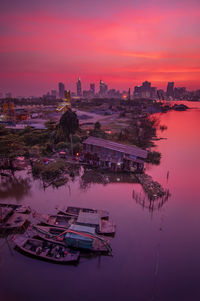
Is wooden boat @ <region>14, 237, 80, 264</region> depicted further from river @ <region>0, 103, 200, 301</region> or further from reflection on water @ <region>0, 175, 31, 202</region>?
reflection on water @ <region>0, 175, 31, 202</region>

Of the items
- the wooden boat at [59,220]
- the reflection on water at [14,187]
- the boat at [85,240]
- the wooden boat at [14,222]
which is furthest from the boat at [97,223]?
the reflection on water at [14,187]

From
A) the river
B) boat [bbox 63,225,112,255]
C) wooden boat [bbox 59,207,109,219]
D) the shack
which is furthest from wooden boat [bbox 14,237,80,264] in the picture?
the shack

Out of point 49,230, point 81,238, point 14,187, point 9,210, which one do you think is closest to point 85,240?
point 81,238

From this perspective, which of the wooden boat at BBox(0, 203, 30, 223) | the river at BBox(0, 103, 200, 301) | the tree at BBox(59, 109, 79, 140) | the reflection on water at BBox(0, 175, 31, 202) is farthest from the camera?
the tree at BBox(59, 109, 79, 140)

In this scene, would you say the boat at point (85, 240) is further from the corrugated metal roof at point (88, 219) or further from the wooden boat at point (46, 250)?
the corrugated metal roof at point (88, 219)

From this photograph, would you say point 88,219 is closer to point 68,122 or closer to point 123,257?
point 123,257

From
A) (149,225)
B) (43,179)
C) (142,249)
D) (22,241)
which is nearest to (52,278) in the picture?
(22,241)

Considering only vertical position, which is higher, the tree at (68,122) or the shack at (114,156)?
the tree at (68,122)

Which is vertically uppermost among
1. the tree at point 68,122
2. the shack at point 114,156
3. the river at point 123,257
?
the tree at point 68,122

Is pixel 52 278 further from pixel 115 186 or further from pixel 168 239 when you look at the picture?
pixel 115 186
